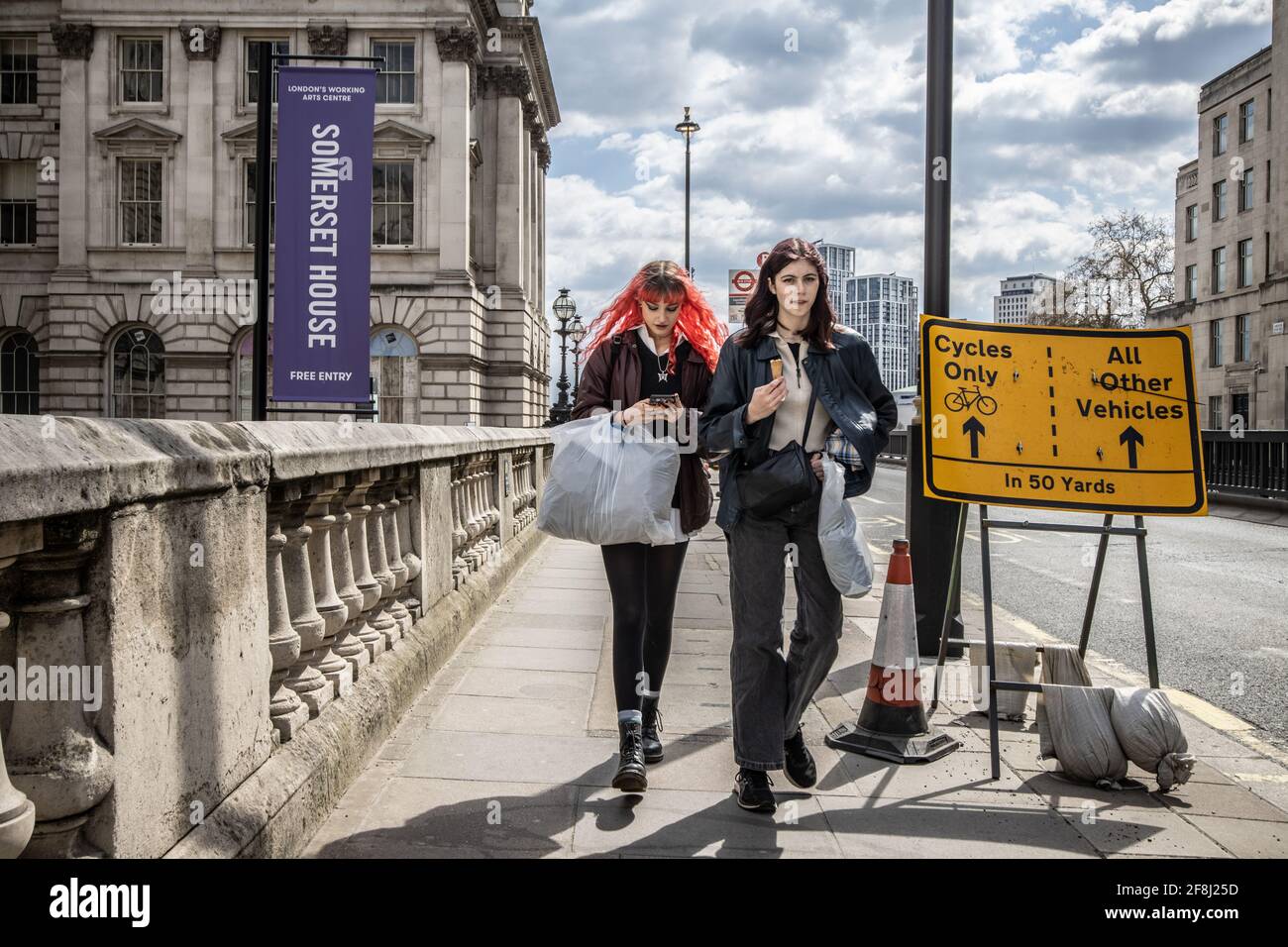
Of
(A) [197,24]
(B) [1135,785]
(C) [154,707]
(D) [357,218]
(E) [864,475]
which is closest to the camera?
(C) [154,707]

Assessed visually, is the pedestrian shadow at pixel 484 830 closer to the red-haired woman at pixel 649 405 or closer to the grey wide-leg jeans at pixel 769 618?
the red-haired woman at pixel 649 405

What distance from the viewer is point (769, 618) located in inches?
147

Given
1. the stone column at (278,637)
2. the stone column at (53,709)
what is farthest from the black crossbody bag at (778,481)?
the stone column at (53,709)

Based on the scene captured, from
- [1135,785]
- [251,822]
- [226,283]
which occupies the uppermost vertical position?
[226,283]

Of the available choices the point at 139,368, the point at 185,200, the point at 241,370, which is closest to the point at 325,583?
the point at 241,370

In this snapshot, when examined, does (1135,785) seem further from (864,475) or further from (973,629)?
(973,629)

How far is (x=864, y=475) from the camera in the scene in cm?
381

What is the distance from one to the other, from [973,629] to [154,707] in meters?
6.01

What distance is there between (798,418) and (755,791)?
4.40ft

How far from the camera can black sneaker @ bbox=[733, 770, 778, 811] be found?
3.61 metres

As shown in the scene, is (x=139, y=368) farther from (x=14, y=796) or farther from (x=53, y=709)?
(x=14, y=796)

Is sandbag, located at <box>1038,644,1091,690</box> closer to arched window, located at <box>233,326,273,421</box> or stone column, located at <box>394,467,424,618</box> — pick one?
stone column, located at <box>394,467,424,618</box>

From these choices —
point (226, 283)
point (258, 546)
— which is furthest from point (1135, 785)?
point (226, 283)

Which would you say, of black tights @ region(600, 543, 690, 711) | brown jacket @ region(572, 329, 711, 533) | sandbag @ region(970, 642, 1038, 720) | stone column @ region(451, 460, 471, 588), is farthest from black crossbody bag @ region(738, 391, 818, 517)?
stone column @ region(451, 460, 471, 588)
